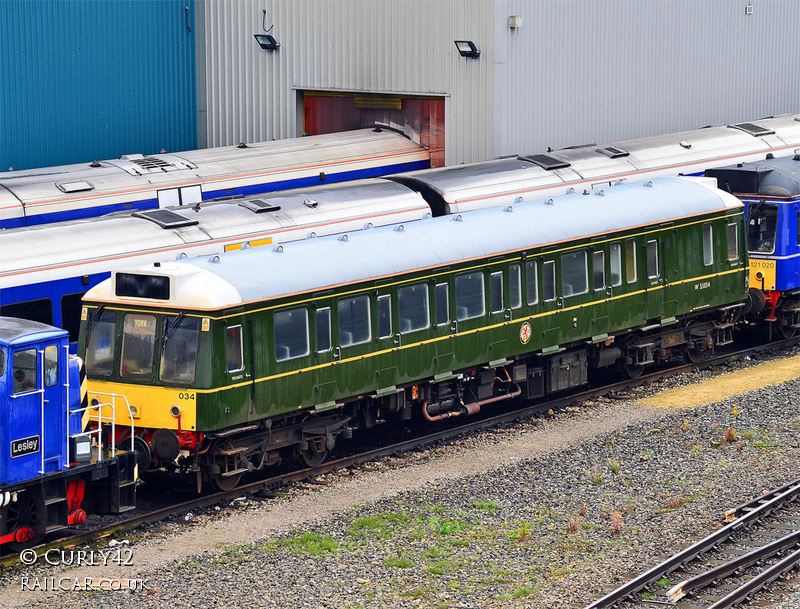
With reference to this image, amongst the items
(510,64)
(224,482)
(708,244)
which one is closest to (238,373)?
(224,482)

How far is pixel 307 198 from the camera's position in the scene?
2156 centimetres

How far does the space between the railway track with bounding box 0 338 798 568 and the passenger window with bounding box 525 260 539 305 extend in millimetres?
1900

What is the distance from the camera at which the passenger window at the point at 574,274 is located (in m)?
20.8

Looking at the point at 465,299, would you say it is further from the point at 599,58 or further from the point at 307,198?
the point at 599,58

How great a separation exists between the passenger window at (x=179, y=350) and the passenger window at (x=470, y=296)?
473 centimetres

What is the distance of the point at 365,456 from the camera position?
18266mm

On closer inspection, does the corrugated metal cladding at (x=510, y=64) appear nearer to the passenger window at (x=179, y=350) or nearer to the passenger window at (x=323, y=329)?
the passenger window at (x=323, y=329)

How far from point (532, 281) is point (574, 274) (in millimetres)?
1029

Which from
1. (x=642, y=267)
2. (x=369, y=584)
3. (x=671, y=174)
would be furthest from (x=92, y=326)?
(x=671, y=174)

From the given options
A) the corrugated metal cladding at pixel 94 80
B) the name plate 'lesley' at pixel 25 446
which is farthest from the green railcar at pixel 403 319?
the corrugated metal cladding at pixel 94 80

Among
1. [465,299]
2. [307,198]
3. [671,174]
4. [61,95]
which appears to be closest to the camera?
[465,299]

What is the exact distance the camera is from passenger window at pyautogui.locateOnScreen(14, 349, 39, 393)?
1360 centimetres

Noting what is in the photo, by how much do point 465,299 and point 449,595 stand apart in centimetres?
697

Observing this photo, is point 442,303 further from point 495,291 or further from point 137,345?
point 137,345
